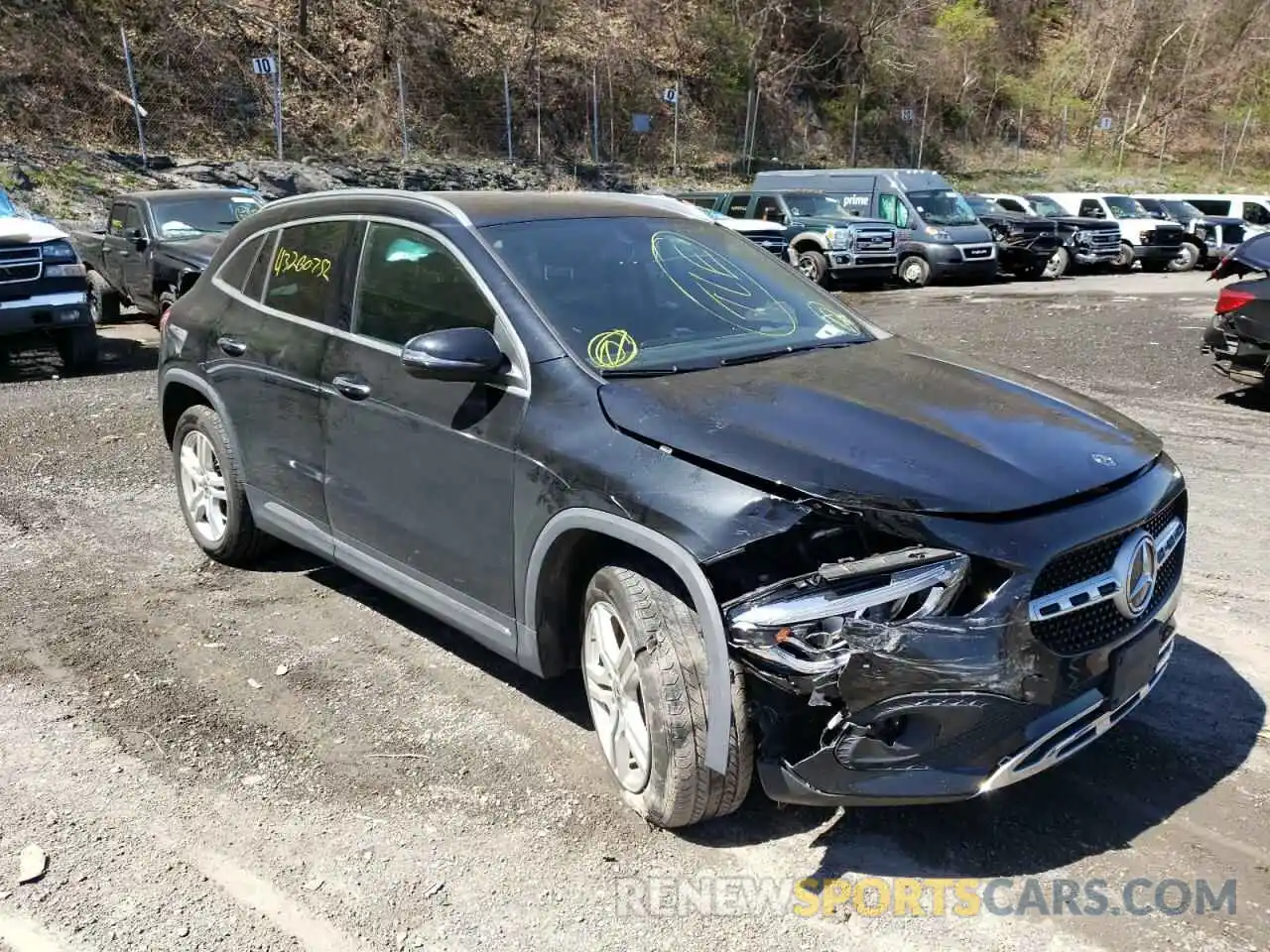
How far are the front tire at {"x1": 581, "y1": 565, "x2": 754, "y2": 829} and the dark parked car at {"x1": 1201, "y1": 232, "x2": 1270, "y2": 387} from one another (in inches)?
272

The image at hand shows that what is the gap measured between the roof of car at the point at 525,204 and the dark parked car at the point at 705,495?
0.02 meters

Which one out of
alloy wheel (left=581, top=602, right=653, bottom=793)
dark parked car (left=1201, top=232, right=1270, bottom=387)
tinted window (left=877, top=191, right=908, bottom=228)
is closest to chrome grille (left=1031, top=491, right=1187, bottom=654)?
alloy wheel (left=581, top=602, right=653, bottom=793)

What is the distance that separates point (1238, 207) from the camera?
2648cm

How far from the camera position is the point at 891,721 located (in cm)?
273

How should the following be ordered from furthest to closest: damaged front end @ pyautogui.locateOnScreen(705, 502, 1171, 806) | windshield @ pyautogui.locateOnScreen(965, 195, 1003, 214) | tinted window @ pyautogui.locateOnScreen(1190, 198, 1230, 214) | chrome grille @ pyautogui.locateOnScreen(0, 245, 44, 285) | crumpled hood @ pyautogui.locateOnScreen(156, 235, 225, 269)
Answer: tinted window @ pyautogui.locateOnScreen(1190, 198, 1230, 214)
windshield @ pyautogui.locateOnScreen(965, 195, 1003, 214)
crumpled hood @ pyautogui.locateOnScreen(156, 235, 225, 269)
chrome grille @ pyautogui.locateOnScreen(0, 245, 44, 285)
damaged front end @ pyautogui.locateOnScreen(705, 502, 1171, 806)

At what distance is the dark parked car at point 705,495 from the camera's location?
8.91 ft

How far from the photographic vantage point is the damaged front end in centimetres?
266

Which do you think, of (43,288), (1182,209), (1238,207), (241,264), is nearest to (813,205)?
(1182,209)

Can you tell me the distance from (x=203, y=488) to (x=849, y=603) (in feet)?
12.4

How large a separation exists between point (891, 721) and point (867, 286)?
19120mm

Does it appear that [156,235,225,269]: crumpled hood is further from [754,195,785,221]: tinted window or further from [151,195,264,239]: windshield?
[754,195,785,221]: tinted window

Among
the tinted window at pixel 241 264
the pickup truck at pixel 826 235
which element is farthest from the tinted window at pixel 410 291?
the pickup truck at pixel 826 235

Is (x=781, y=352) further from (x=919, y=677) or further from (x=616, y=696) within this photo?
(x=919, y=677)

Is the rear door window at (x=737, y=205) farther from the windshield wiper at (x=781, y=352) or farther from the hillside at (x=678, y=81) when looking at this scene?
the windshield wiper at (x=781, y=352)
